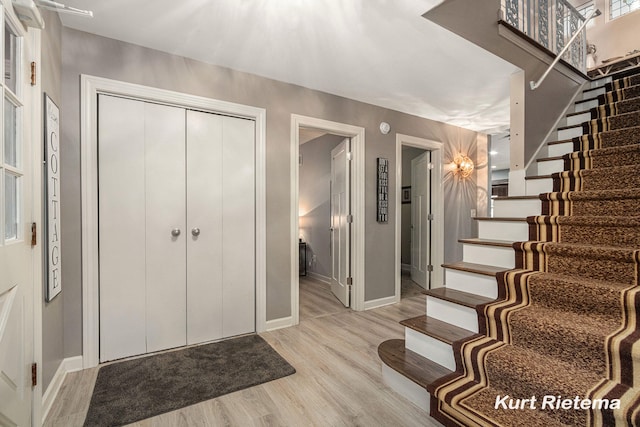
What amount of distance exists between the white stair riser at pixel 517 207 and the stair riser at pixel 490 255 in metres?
0.44

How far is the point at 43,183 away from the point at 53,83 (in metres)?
0.65

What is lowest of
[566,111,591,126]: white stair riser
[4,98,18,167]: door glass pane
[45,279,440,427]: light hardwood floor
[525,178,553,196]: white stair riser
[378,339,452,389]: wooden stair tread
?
[45,279,440,427]: light hardwood floor

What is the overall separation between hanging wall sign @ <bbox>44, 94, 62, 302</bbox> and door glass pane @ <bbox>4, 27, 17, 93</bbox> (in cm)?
54

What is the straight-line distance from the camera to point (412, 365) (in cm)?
170

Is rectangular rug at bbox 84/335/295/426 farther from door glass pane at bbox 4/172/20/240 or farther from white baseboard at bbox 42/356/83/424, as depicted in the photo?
door glass pane at bbox 4/172/20/240

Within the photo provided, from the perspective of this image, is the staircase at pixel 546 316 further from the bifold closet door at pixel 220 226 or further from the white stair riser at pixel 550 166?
the bifold closet door at pixel 220 226

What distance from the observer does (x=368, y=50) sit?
2.35 m

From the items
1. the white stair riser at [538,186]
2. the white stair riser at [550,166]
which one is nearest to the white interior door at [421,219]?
the white stair riser at [550,166]

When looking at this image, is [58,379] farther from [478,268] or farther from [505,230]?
[505,230]

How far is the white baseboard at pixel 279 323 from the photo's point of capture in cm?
279

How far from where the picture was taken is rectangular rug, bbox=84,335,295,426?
65.4 inches

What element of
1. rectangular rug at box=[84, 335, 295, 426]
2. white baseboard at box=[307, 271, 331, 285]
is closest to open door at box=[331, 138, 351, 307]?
white baseboard at box=[307, 271, 331, 285]

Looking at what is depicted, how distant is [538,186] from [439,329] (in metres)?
1.66

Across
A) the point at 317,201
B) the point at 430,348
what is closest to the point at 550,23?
the point at 430,348
